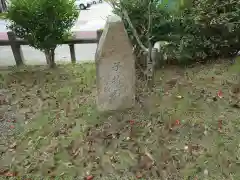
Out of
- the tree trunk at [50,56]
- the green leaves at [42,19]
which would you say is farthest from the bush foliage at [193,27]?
the tree trunk at [50,56]

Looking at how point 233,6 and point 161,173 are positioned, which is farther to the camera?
point 233,6

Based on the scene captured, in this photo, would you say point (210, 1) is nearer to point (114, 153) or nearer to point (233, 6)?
point (233, 6)

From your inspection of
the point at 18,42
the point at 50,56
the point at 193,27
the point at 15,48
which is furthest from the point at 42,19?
the point at 193,27

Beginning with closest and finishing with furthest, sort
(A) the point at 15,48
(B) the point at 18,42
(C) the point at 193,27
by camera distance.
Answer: (C) the point at 193,27 → (B) the point at 18,42 → (A) the point at 15,48

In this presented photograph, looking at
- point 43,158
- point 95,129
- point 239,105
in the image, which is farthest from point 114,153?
point 239,105

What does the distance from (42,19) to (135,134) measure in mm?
3377

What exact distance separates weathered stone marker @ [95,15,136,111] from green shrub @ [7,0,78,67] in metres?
2.36

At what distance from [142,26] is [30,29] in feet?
Answer: 8.22

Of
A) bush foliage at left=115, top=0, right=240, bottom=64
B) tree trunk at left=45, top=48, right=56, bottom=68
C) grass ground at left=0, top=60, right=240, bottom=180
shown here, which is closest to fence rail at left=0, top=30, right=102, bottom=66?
tree trunk at left=45, top=48, right=56, bottom=68

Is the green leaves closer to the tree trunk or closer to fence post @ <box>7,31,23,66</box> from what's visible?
the tree trunk

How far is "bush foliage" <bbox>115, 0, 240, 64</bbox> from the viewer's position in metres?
5.37

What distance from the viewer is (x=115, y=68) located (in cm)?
387

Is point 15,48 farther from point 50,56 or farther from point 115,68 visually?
point 115,68

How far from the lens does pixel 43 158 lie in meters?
3.48
